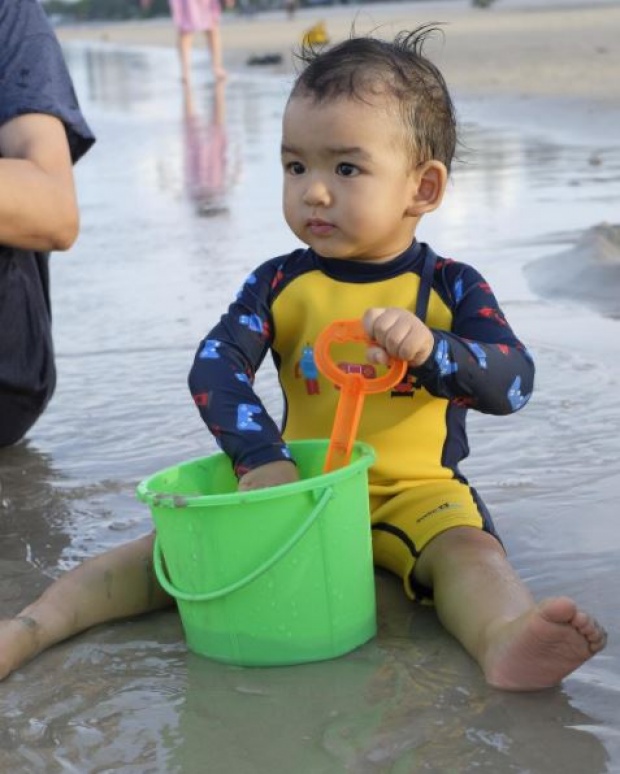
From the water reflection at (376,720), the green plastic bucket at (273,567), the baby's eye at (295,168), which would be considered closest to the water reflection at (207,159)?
the baby's eye at (295,168)

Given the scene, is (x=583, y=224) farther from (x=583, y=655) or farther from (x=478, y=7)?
(x=478, y=7)

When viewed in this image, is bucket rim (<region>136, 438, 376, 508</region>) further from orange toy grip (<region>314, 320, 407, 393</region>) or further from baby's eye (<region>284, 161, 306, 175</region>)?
baby's eye (<region>284, 161, 306, 175</region>)

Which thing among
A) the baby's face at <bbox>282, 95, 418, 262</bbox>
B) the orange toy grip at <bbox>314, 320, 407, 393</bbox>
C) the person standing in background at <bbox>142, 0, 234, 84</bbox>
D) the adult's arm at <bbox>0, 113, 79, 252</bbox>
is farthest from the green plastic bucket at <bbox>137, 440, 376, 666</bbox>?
the person standing in background at <bbox>142, 0, 234, 84</bbox>

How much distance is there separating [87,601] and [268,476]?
1.19ft

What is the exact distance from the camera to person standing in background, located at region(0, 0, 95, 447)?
2.86 metres

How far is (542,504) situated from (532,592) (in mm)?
403

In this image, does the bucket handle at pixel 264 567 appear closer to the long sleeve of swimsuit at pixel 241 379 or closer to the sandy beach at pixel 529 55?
the long sleeve of swimsuit at pixel 241 379

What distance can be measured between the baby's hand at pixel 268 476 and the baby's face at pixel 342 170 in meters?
0.40

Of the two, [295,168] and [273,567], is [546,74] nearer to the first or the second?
[295,168]

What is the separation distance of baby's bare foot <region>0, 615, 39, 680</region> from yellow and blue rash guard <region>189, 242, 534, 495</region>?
0.43 metres

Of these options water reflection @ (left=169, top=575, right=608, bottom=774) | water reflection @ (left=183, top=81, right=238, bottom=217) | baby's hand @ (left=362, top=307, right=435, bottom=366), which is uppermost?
baby's hand @ (left=362, top=307, right=435, bottom=366)

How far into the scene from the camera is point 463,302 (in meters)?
2.48

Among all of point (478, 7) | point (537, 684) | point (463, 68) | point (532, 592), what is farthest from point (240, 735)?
point (478, 7)

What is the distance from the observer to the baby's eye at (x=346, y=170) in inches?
94.0
